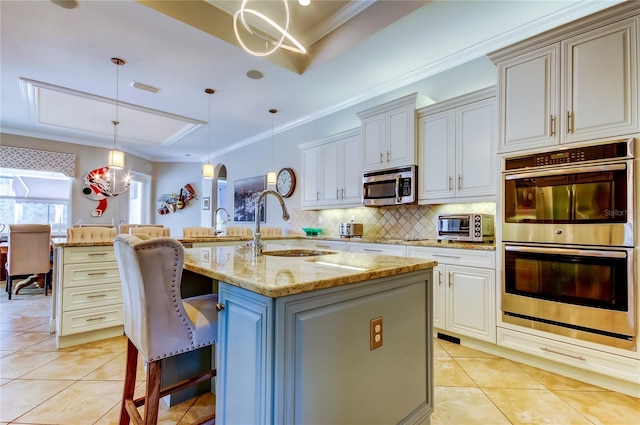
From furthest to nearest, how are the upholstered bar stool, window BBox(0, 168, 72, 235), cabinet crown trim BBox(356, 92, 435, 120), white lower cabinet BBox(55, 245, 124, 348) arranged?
window BBox(0, 168, 72, 235) < cabinet crown trim BBox(356, 92, 435, 120) < white lower cabinet BBox(55, 245, 124, 348) < the upholstered bar stool

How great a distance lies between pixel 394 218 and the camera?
3.83 metres

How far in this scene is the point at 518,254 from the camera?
2.33 metres

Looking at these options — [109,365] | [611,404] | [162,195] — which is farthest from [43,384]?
[162,195]

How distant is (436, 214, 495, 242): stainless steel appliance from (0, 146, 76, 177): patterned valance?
720cm

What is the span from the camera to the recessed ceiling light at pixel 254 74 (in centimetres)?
348

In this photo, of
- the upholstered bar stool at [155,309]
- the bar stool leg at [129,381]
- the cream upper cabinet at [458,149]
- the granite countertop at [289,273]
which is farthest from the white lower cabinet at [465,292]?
the bar stool leg at [129,381]

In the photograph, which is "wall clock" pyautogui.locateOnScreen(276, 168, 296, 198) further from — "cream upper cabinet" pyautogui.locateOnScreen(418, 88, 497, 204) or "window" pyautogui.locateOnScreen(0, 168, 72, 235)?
"window" pyautogui.locateOnScreen(0, 168, 72, 235)

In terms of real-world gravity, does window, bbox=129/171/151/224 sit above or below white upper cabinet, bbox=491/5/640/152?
below

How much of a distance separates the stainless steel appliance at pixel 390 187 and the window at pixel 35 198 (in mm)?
6312

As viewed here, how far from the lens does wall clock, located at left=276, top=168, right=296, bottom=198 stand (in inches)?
208

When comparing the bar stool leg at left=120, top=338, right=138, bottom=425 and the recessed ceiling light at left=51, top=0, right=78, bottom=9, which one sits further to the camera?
the recessed ceiling light at left=51, top=0, right=78, bottom=9

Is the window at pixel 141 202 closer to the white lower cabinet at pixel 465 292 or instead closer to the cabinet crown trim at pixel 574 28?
the white lower cabinet at pixel 465 292

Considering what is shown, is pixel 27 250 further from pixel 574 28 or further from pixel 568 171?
pixel 574 28

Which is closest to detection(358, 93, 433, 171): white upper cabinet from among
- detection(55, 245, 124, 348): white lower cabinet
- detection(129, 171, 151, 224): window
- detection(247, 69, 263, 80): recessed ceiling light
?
detection(247, 69, 263, 80): recessed ceiling light
